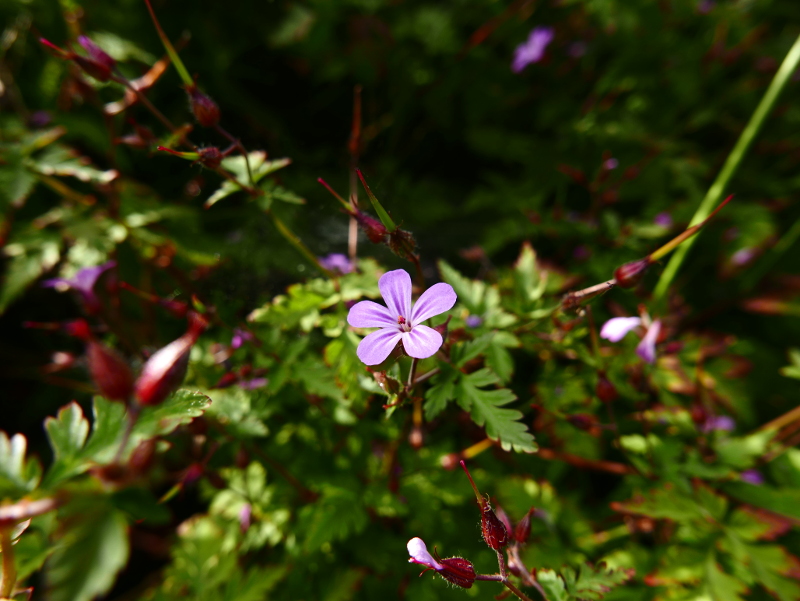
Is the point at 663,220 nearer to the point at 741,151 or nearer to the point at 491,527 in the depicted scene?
the point at 741,151

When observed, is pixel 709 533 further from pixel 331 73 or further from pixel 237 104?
pixel 237 104

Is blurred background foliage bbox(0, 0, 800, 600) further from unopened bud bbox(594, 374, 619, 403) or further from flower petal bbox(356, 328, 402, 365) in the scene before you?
flower petal bbox(356, 328, 402, 365)

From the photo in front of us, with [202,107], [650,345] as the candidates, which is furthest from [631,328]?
[202,107]

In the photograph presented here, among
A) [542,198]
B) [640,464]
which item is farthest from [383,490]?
[542,198]

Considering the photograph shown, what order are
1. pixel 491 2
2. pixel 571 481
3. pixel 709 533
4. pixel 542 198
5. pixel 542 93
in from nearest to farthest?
pixel 709 533, pixel 571 481, pixel 542 198, pixel 491 2, pixel 542 93

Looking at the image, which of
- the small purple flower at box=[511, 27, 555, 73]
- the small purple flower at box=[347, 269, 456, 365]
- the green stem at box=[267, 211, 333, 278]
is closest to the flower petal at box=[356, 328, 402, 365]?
the small purple flower at box=[347, 269, 456, 365]
